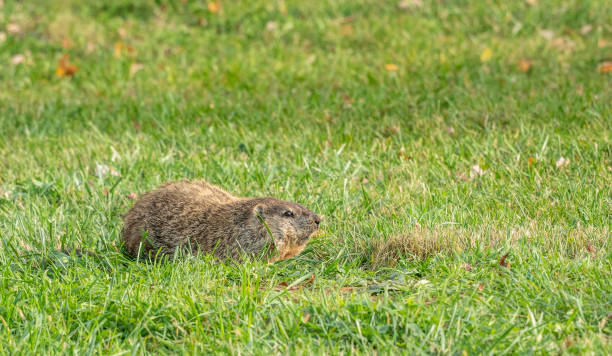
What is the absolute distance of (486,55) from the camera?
8461 millimetres

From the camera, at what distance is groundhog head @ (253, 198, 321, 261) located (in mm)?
4668

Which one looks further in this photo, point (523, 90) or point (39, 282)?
point (523, 90)

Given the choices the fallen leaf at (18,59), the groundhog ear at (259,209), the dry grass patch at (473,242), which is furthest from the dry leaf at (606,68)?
the fallen leaf at (18,59)

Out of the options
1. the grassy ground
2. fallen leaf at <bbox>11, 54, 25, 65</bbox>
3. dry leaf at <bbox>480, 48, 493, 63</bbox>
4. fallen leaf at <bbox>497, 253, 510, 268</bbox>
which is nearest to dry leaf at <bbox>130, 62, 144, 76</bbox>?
the grassy ground

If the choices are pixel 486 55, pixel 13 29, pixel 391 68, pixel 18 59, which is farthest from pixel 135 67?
pixel 486 55

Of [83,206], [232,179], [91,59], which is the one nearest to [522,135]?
[232,179]

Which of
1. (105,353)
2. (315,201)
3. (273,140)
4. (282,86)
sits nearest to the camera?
(105,353)

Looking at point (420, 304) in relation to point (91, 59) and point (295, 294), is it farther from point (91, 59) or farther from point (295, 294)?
point (91, 59)

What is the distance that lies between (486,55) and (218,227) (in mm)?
4878

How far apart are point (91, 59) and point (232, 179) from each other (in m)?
4.39

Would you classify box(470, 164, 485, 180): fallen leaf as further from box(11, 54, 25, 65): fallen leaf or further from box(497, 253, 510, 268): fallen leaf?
box(11, 54, 25, 65): fallen leaf

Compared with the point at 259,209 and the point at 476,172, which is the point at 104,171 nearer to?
the point at 259,209

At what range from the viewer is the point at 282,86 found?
26.9ft

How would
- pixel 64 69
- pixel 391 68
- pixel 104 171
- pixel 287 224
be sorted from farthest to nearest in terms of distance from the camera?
pixel 64 69, pixel 391 68, pixel 104 171, pixel 287 224
